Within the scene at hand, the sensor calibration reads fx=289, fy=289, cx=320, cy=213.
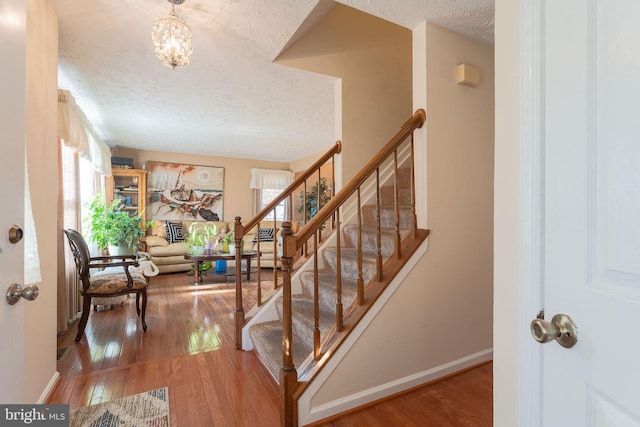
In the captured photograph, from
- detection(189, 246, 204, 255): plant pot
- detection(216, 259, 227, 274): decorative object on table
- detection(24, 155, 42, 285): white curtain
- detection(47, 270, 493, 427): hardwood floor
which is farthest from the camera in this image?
detection(216, 259, 227, 274): decorative object on table

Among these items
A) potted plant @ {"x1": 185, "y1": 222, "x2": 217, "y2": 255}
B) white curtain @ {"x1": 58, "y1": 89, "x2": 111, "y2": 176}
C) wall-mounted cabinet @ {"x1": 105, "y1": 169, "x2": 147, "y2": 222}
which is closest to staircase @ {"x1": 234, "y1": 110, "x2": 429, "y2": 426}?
white curtain @ {"x1": 58, "y1": 89, "x2": 111, "y2": 176}

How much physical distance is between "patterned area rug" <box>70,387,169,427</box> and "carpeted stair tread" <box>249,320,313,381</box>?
63 centimetres

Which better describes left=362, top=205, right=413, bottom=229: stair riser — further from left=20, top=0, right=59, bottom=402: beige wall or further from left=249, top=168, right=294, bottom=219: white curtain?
left=249, top=168, right=294, bottom=219: white curtain

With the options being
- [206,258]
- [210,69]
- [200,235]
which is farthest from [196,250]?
[210,69]

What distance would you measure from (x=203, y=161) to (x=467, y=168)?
19.1 ft

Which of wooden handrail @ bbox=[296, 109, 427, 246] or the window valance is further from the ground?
the window valance

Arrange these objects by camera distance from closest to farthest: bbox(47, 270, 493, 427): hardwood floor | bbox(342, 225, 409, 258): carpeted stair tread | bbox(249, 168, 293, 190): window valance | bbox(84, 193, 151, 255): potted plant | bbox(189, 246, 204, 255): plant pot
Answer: bbox(47, 270, 493, 427): hardwood floor, bbox(342, 225, 409, 258): carpeted stair tread, bbox(84, 193, 151, 255): potted plant, bbox(189, 246, 204, 255): plant pot, bbox(249, 168, 293, 190): window valance

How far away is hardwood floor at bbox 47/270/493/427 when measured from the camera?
1.63 meters

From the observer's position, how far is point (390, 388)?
1.80m

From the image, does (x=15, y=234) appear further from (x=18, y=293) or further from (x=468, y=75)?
(x=468, y=75)
